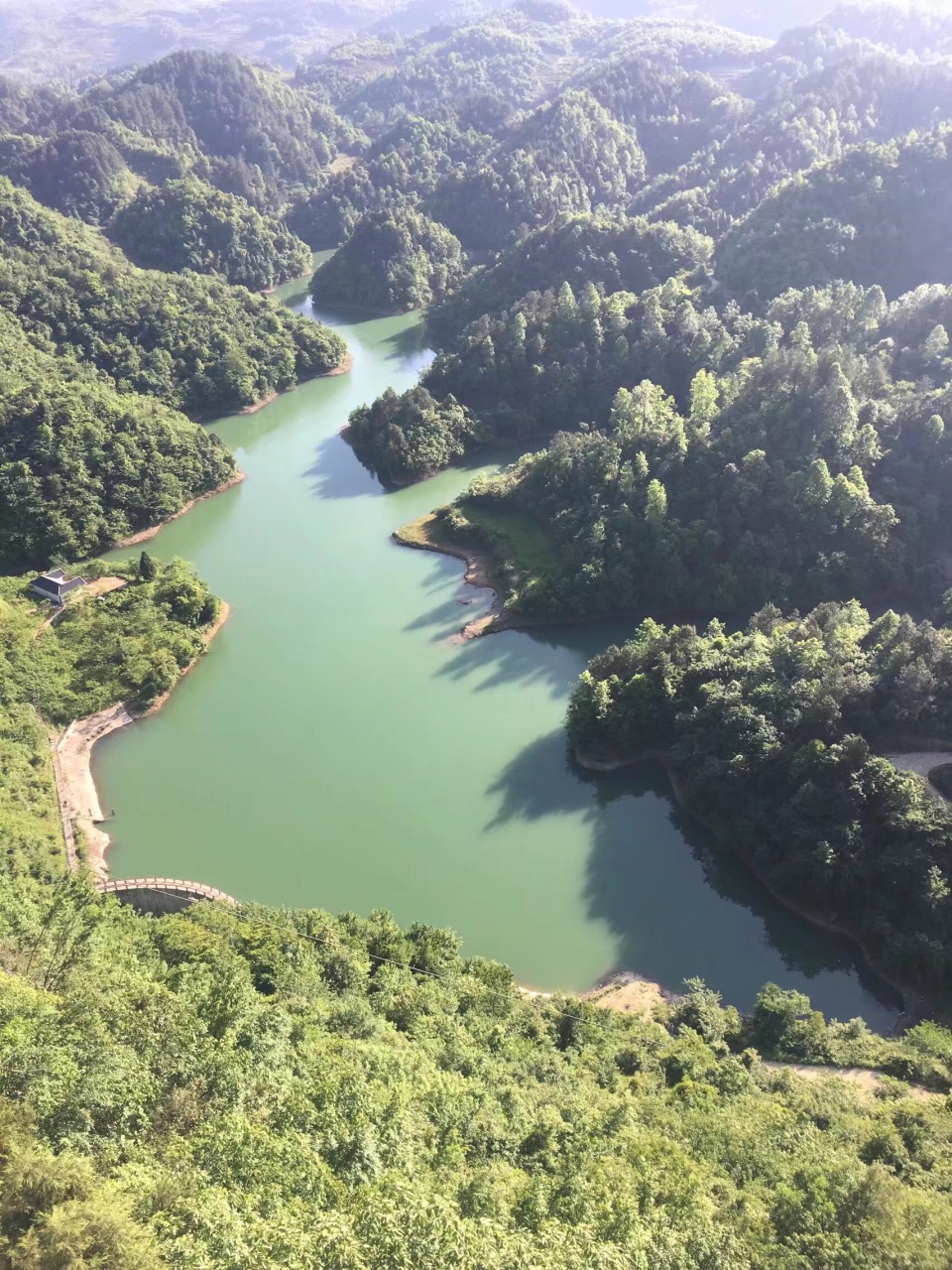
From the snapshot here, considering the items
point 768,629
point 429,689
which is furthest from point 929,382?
point 429,689

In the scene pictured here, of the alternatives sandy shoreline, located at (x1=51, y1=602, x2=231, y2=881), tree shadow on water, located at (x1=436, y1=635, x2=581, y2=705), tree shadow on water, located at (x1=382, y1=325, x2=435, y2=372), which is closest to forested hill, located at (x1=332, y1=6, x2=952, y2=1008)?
tree shadow on water, located at (x1=436, y1=635, x2=581, y2=705)

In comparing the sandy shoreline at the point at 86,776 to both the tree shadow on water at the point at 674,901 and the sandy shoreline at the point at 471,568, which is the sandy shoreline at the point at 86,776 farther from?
the tree shadow on water at the point at 674,901

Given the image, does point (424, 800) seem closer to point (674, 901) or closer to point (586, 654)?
point (674, 901)

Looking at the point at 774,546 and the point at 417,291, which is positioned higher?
the point at 417,291

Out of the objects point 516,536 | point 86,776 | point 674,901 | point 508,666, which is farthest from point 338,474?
point 674,901

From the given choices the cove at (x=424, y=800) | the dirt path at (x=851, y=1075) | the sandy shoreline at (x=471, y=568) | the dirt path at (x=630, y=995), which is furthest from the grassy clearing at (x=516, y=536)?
the dirt path at (x=851, y=1075)

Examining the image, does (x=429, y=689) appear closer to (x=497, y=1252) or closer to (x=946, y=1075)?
(x=946, y=1075)
